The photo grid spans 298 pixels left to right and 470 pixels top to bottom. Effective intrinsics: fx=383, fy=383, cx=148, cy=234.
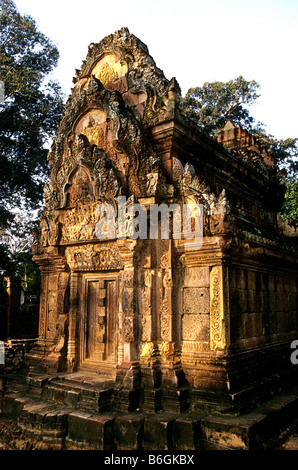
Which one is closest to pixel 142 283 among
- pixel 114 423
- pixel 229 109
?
pixel 114 423

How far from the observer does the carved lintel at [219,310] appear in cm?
570

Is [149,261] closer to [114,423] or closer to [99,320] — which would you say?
[99,320]

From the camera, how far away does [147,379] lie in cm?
571

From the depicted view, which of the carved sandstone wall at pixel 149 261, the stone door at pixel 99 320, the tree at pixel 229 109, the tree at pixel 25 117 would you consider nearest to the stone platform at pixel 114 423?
the carved sandstone wall at pixel 149 261

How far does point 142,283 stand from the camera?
6266 mm

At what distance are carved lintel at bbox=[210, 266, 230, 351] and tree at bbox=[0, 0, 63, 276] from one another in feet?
48.6

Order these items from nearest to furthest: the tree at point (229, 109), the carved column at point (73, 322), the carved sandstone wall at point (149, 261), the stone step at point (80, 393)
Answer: the stone step at point (80, 393), the carved sandstone wall at point (149, 261), the carved column at point (73, 322), the tree at point (229, 109)

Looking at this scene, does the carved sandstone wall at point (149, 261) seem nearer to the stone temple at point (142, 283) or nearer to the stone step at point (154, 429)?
the stone temple at point (142, 283)

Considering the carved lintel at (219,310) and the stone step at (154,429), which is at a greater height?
the carved lintel at (219,310)

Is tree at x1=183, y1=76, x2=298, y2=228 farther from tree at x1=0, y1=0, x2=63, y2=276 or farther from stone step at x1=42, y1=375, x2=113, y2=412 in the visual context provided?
stone step at x1=42, y1=375, x2=113, y2=412

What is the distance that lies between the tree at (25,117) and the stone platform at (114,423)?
14.0m

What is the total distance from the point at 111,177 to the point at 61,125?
2.30 metres

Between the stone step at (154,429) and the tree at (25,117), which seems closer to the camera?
the stone step at (154,429)
